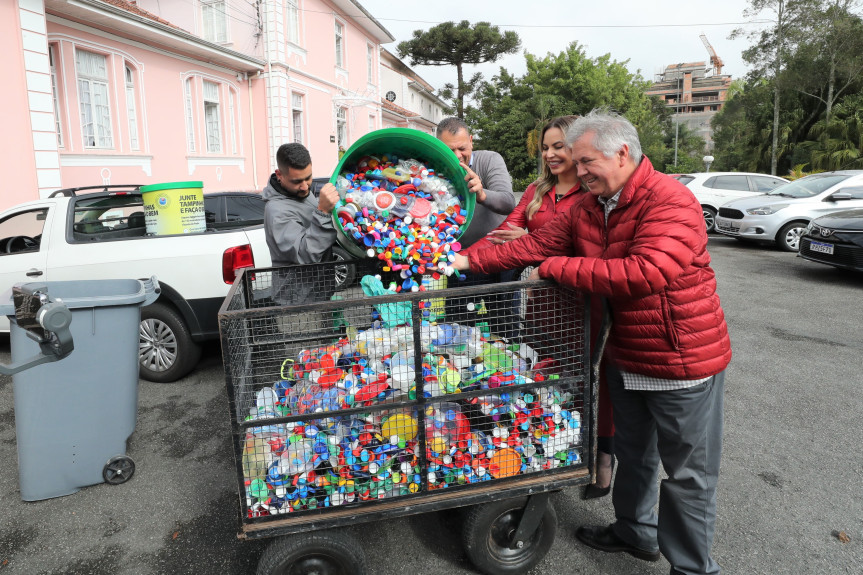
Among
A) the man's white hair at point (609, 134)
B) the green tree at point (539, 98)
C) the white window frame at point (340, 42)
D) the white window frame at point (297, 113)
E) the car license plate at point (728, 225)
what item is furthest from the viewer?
the green tree at point (539, 98)

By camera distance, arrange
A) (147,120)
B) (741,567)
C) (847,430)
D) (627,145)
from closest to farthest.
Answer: (627,145) → (741,567) → (847,430) → (147,120)

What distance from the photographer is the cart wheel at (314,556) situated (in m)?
2.03

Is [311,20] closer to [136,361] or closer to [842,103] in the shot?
[136,361]

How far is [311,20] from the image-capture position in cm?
1803

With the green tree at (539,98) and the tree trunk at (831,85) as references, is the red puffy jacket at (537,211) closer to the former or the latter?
the tree trunk at (831,85)

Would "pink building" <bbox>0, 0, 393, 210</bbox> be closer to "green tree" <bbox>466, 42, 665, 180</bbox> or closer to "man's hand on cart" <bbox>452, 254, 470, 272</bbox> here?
"man's hand on cart" <bbox>452, 254, 470, 272</bbox>

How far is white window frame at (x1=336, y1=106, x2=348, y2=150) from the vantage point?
21391 millimetres

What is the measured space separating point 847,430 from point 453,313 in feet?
10.2

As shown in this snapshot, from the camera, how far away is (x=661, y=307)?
1.98m

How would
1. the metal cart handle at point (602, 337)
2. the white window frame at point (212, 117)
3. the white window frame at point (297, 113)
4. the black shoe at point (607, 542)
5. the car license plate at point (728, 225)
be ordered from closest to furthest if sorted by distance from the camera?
the metal cart handle at point (602, 337) → the black shoe at point (607, 542) → the car license plate at point (728, 225) → the white window frame at point (212, 117) → the white window frame at point (297, 113)

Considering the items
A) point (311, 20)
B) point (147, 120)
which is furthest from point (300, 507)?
point (311, 20)

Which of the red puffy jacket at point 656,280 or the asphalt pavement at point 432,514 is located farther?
the asphalt pavement at point 432,514

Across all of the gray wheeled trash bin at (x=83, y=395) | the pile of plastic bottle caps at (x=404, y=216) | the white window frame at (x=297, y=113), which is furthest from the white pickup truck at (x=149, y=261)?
the white window frame at (x=297, y=113)

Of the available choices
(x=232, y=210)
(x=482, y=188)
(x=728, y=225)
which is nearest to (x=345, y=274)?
(x=482, y=188)
